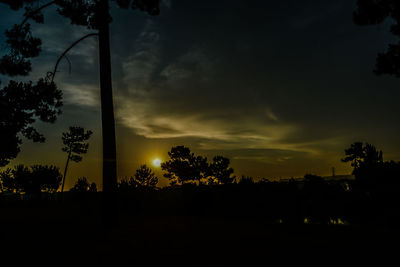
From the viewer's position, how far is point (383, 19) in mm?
11383

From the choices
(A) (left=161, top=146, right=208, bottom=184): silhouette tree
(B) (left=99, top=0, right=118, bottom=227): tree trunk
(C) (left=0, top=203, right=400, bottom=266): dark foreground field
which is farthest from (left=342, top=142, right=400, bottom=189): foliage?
(A) (left=161, top=146, right=208, bottom=184): silhouette tree

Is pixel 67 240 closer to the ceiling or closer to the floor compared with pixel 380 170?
closer to the floor

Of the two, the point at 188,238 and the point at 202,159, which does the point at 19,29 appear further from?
the point at 202,159

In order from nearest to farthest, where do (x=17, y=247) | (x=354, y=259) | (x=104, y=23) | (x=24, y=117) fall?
(x=354, y=259)
(x=17, y=247)
(x=104, y=23)
(x=24, y=117)

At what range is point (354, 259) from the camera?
545cm

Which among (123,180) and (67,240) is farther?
(123,180)

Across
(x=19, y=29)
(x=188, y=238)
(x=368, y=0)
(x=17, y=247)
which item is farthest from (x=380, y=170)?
(x=19, y=29)

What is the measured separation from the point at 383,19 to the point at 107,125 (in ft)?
38.2

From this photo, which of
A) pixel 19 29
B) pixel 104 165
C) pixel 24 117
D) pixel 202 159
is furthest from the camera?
pixel 202 159

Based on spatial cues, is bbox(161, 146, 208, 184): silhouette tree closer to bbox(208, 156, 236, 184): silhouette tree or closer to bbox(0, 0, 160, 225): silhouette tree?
bbox(208, 156, 236, 184): silhouette tree

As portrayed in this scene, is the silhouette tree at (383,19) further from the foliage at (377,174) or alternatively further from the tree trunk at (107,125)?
the tree trunk at (107,125)

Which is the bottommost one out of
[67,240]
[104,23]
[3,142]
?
[67,240]

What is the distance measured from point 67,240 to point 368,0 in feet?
45.4

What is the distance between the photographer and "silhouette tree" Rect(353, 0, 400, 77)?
11.0 meters
